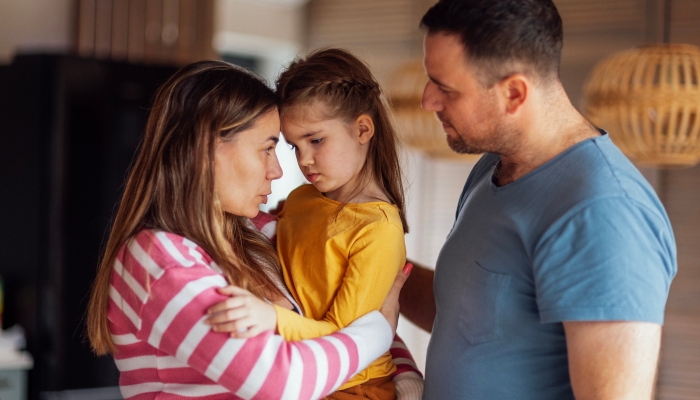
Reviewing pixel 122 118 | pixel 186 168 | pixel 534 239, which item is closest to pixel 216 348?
pixel 186 168

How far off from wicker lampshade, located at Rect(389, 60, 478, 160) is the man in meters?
2.00

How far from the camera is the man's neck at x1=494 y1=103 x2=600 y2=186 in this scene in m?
1.45

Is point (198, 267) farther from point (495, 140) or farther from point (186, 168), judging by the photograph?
point (495, 140)

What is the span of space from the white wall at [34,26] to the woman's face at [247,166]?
2.67 metres

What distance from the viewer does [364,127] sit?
176 centimetres

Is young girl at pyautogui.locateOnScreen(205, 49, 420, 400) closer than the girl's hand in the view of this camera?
No

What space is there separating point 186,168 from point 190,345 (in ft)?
1.07

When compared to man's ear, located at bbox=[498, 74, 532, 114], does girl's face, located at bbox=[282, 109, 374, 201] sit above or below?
below

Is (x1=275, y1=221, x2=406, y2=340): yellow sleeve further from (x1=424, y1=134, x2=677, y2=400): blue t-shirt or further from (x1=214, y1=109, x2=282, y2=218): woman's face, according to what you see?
(x1=214, y1=109, x2=282, y2=218): woman's face

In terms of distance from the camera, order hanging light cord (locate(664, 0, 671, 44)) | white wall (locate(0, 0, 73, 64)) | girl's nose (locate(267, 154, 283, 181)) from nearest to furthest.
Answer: girl's nose (locate(267, 154, 283, 181))
white wall (locate(0, 0, 73, 64))
hanging light cord (locate(664, 0, 671, 44))

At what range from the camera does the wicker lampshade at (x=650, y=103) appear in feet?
9.16

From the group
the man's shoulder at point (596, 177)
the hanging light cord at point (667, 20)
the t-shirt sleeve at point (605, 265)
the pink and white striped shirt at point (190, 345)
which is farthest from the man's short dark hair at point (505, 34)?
the hanging light cord at point (667, 20)

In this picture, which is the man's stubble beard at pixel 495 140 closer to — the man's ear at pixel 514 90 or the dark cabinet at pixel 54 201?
the man's ear at pixel 514 90

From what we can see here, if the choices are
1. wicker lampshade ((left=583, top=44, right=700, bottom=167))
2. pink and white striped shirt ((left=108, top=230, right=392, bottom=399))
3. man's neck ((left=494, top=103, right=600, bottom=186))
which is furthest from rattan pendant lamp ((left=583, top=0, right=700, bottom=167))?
pink and white striped shirt ((left=108, top=230, right=392, bottom=399))
